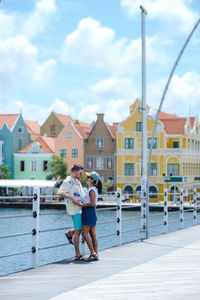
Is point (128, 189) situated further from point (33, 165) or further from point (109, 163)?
point (33, 165)

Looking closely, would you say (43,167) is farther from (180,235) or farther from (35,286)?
(35,286)

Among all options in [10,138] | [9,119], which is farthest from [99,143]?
[9,119]


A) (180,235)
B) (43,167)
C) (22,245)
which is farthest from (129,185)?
(180,235)

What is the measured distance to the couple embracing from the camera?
900cm

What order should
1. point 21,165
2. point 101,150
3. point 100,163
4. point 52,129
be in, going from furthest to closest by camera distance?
point 52,129 < point 21,165 < point 101,150 < point 100,163

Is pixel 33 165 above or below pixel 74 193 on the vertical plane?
above

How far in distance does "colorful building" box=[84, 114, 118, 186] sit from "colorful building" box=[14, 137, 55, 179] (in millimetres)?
5355

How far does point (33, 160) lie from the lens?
221ft

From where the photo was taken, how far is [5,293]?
6.60m

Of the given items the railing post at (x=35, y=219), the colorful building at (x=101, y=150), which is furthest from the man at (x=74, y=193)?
the colorful building at (x=101, y=150)

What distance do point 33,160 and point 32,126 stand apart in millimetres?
11972

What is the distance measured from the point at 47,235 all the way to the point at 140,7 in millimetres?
19393

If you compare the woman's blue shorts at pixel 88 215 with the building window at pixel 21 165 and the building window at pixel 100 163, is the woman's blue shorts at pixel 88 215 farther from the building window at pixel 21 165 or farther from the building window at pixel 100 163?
the building window at pixel 21 165

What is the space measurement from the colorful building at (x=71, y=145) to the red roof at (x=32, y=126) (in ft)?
35.7
